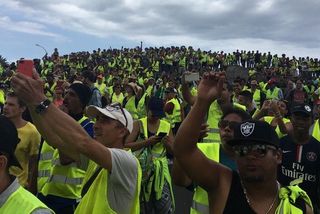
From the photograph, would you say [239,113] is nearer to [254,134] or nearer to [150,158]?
[254,134]

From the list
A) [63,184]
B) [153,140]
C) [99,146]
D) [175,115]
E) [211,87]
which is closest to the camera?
[211,87]

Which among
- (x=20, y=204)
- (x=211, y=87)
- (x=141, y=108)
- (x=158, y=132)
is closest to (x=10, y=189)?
(x=20, y=204)

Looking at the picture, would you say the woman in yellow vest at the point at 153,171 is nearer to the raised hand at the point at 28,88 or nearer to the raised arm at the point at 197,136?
the raised arm at the point at 197,136

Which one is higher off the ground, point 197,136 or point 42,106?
point 42,106

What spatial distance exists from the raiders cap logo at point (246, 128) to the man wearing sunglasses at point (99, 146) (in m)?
0.77

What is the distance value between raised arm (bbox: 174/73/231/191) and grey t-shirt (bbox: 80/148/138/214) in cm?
43

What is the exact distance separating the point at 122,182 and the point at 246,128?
34.3 inches

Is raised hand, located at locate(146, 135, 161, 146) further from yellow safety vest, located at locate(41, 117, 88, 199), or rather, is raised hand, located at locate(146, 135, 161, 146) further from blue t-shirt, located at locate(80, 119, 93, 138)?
yellow safety vest, located at locate(41, 117, 88, 199)

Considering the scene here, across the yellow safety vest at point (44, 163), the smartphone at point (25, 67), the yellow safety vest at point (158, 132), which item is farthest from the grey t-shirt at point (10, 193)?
the yellow safety vest at point (158, 132)

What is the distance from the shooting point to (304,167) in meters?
4.75

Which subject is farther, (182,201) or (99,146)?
(182,201)

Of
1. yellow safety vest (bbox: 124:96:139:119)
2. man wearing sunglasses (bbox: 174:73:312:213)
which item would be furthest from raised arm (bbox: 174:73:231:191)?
yellow safety vest (bbox: 124:96:139:119)

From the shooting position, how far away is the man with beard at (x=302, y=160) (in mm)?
4695

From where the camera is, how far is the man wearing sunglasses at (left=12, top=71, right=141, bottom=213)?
2.70 metres
